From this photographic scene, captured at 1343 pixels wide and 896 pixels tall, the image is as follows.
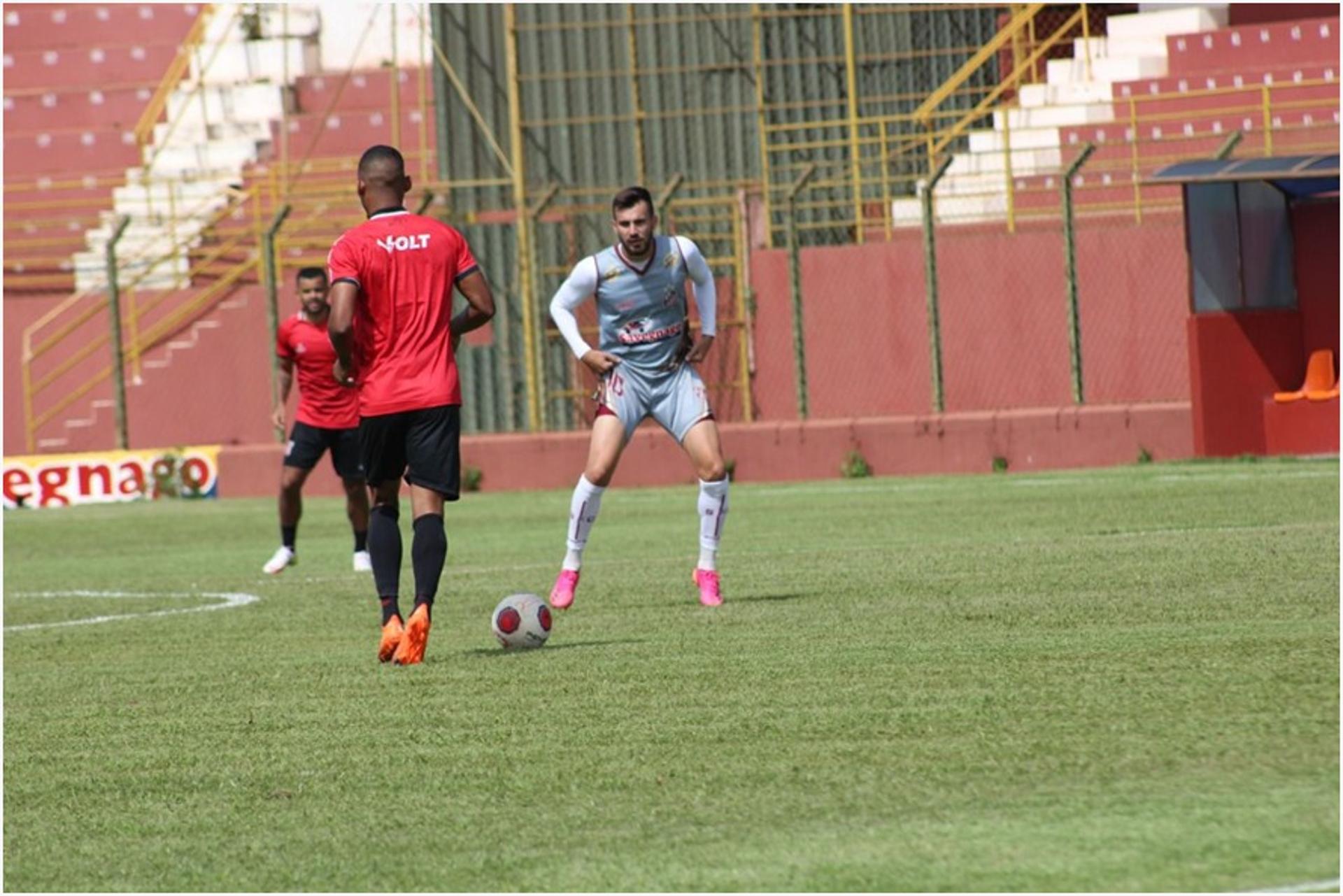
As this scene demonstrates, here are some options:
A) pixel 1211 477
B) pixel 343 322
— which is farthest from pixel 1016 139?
pixel 343 322

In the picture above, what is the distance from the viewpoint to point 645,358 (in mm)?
12812

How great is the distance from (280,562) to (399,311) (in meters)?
7.19

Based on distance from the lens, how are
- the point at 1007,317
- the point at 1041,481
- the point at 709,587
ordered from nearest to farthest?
the point at 709,587 < the point at 1041,481 < the point at 1007,317

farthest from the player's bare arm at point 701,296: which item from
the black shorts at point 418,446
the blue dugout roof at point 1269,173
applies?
the blue dugout roof at point 1269,173

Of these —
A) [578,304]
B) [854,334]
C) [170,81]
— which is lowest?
[578,304]

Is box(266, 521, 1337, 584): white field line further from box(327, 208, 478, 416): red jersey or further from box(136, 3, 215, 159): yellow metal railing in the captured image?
box(136, 3, 215, 159): yellow metal railing

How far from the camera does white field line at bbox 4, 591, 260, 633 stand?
45.4 feet

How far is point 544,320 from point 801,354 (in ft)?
13.5

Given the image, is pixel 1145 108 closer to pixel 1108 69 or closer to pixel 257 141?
pixel 1108 69

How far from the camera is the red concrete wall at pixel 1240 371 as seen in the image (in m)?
24.6

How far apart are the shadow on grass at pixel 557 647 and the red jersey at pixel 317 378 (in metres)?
6.88

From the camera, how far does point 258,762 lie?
7703 mm

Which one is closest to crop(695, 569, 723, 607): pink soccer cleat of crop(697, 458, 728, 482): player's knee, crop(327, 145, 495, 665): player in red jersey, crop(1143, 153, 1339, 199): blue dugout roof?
crop(697, 458, 728, 482): player's knee

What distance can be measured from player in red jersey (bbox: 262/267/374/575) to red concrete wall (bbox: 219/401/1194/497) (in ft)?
33.0
